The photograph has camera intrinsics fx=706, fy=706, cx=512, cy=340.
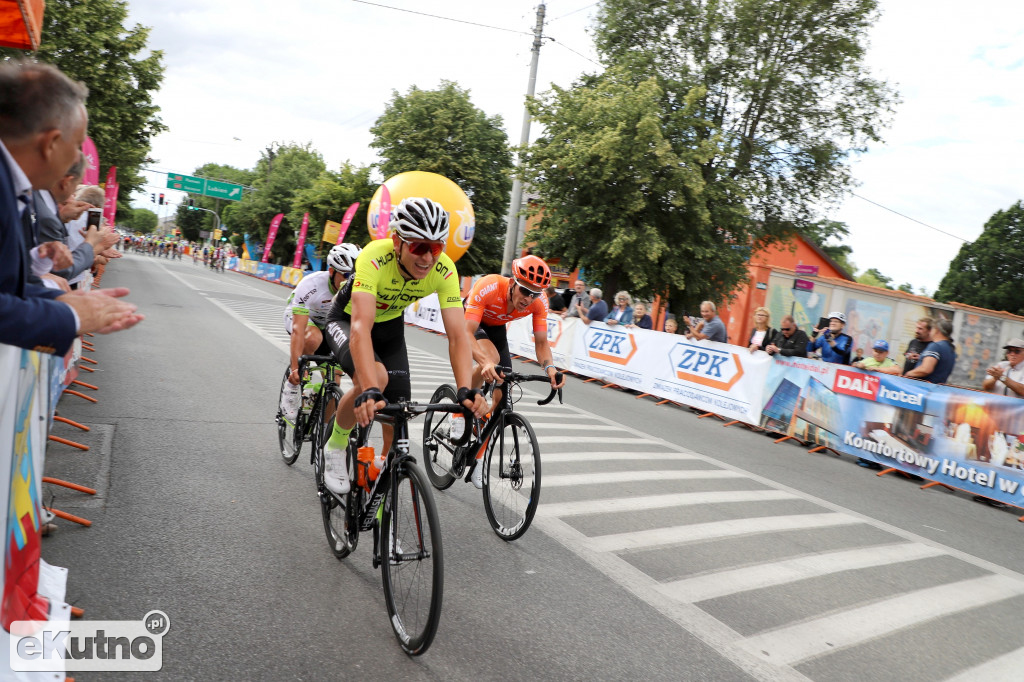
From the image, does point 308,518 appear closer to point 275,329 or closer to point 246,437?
point 246,437

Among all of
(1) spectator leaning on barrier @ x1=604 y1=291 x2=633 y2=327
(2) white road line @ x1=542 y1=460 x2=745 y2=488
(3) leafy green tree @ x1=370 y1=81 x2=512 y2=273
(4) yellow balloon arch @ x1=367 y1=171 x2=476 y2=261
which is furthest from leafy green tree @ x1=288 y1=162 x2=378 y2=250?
(2) white road line @ x1=542 y1=460 x2=745 y2=488

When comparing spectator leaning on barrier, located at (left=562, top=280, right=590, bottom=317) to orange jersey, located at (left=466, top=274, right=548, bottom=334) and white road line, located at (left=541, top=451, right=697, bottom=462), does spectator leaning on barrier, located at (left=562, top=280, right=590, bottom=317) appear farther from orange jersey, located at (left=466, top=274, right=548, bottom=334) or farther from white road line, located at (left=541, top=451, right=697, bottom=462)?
orange jersey, located at (left=466, top=274, right=548, bottom=334)

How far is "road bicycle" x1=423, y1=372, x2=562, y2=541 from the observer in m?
5.01

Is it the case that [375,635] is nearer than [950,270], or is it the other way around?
[375,635]

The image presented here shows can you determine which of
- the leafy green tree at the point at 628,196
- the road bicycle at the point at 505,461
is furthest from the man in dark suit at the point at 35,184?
the leafy green tree at the point at 628,196

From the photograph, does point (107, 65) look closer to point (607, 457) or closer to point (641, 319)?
point (641, 319)

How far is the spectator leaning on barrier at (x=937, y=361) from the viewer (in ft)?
31.8

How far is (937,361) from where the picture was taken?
31.8ft

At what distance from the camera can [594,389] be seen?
14.1 metres

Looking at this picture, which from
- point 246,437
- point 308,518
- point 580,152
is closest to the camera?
point 308,518

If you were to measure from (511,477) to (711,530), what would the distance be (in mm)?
1782

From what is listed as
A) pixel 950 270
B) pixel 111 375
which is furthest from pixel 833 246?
pixel 111 375

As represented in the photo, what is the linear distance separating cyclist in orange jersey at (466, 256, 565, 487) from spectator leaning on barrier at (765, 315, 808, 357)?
6549 mm

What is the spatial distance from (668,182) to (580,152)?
2888mm
